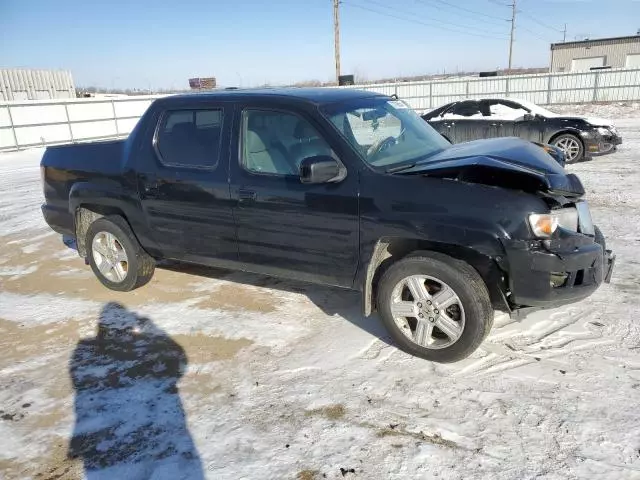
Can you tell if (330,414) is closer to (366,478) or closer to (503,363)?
(366,478)

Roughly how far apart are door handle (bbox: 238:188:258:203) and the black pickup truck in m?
0.02

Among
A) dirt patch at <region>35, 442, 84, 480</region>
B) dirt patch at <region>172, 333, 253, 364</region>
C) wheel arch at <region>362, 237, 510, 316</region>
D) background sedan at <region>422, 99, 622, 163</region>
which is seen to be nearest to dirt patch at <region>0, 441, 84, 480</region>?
dirt patch at <region>35, 442, 84, 480</region>

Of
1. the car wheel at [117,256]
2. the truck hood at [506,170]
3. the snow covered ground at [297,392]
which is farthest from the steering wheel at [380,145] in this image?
the car wheel at [117,256]

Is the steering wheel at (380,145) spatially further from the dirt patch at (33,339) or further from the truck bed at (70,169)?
the dirt patch at (33,339)

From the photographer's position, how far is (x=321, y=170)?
10.9ft

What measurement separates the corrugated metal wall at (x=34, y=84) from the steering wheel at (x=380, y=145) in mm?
37460

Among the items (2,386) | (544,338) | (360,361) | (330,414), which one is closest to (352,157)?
(360,361)

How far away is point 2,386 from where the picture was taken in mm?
3518

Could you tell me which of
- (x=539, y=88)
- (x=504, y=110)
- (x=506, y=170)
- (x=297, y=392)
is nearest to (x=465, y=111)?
(x=504, y=110)

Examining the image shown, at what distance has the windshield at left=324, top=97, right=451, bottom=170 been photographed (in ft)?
12.0

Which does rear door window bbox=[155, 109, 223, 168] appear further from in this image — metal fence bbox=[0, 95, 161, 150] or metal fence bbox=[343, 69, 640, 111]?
metal fence bbox=[343, 69, 640, 111]

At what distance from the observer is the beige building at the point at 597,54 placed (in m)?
44.4

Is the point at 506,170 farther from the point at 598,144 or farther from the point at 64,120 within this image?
the point at 64,120

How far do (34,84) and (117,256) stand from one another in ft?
126
